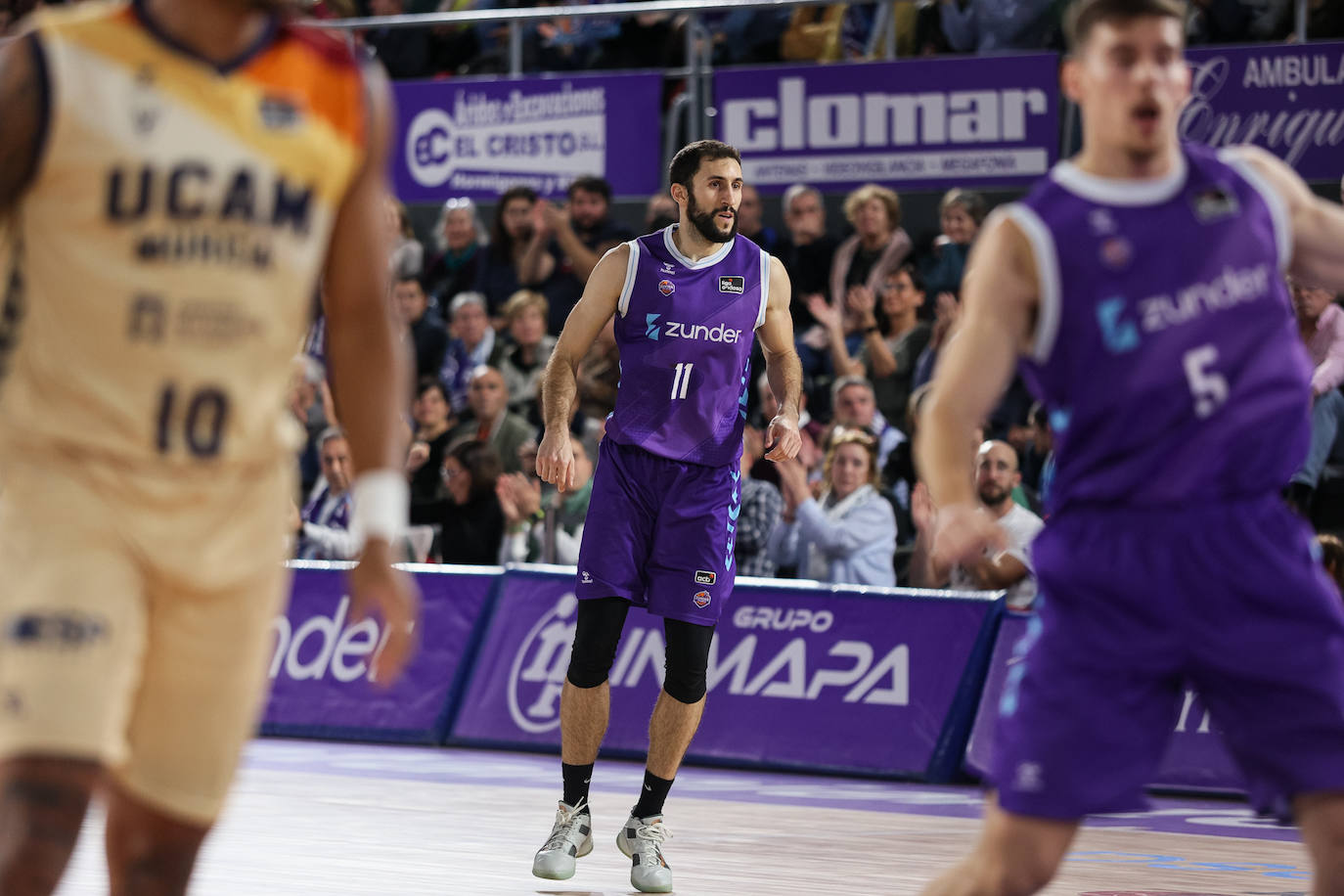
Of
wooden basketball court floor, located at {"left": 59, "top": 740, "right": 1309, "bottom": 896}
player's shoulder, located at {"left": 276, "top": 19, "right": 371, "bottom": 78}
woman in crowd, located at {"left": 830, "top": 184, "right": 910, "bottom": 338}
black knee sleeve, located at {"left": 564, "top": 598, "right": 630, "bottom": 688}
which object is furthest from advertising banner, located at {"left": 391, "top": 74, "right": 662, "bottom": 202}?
player's shoulder, located at {"left": 276, "top": 19, "right": 371, "bottom": 78}

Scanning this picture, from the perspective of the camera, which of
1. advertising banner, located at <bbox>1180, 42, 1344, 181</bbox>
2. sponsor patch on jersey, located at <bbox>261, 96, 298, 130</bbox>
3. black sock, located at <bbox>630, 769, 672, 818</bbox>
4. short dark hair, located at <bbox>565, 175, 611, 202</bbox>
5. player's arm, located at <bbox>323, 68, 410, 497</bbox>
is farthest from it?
short dark hair, located at <bbox>565, 175, 611, 202</bbox>

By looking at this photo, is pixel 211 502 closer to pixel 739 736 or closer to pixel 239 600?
pixel 239 600

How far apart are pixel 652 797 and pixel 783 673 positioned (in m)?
3.42

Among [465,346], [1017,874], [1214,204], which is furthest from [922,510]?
[1017,874]

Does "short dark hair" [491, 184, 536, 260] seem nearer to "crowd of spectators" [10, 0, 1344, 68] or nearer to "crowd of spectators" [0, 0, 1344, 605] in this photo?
"crowd of spectators" [0, 0, 1344, 605]

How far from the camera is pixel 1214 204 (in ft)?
12.9

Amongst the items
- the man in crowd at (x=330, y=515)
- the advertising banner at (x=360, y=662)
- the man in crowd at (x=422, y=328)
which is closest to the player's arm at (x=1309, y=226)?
the advertising banner at (x=360, y=662)

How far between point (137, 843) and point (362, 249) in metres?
1.09

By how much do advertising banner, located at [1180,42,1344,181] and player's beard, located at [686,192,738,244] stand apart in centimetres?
552

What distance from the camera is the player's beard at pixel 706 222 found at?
7.46 m

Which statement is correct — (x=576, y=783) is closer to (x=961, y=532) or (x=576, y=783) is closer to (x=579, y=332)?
(x=579, y=332)

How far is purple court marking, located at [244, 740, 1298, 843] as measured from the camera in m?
8.84

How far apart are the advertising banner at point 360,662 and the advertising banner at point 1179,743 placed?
313cm

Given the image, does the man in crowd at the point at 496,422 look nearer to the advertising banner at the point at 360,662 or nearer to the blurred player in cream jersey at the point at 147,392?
the advertising banner at the point at 360,662
